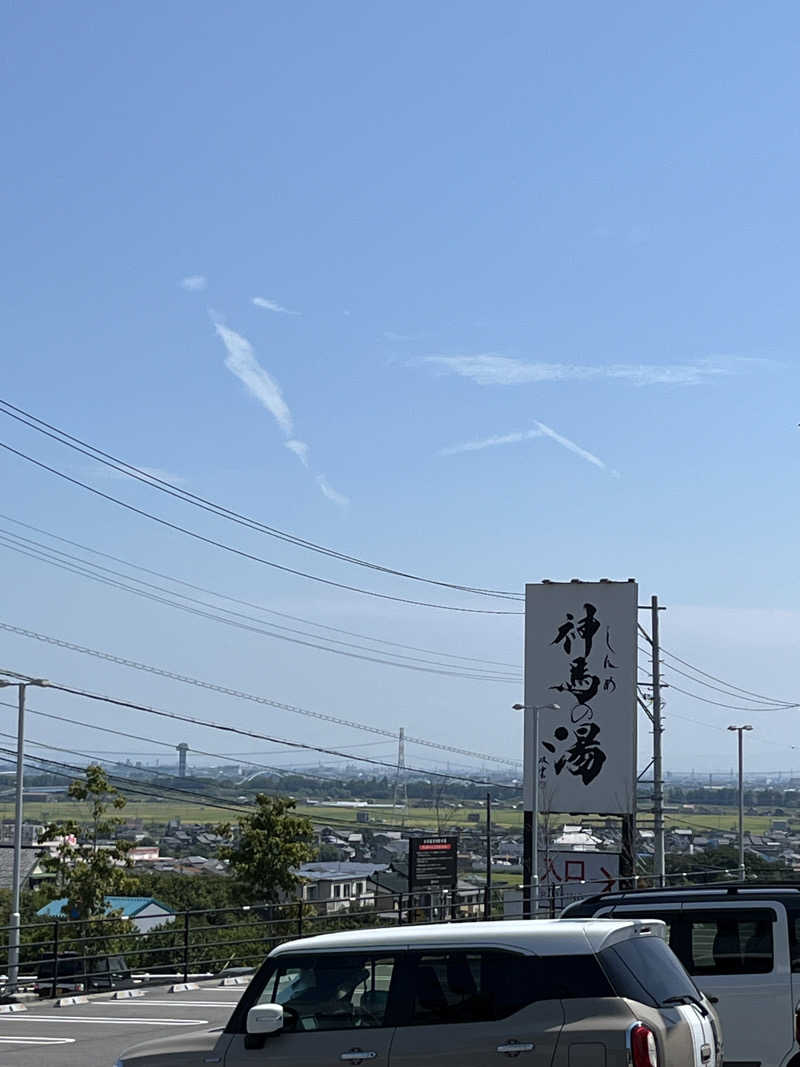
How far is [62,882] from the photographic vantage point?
4822 centimetres

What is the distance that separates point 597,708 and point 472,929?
42.5 meters

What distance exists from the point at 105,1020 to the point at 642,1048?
45.5 feet

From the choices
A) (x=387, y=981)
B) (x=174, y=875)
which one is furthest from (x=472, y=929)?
(x=174, y=875)

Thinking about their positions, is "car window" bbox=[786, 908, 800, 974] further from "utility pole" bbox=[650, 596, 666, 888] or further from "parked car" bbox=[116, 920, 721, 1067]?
"utility pole" bbox=[650, 596, 666, 888]

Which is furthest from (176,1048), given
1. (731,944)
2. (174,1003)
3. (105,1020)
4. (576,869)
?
(576,869)

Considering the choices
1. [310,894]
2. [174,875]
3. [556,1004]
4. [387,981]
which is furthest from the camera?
[174,875]

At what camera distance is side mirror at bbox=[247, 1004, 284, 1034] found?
9.05m

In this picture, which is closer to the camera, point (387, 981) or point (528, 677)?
point (387, 981)

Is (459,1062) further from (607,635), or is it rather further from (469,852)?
(469,852)

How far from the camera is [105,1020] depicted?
2020 centimetres

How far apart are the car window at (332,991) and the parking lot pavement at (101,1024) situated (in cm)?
718

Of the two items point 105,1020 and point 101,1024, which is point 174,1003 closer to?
point 105,1020

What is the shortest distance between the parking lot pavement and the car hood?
6.56 m

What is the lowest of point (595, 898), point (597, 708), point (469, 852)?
point (469, 852)
